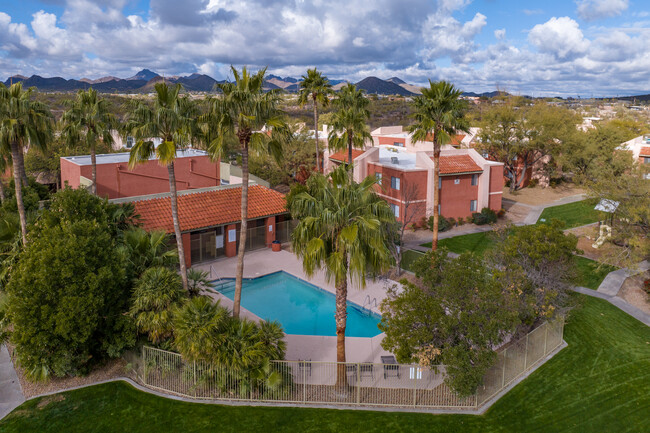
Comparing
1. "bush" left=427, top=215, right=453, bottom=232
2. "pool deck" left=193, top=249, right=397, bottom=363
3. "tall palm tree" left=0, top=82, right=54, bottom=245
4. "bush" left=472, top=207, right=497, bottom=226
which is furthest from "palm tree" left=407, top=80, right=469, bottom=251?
"tall palm tree" left=0, top=82, right=54, bottom=245

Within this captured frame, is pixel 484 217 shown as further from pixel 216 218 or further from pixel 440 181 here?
pixel 216 218

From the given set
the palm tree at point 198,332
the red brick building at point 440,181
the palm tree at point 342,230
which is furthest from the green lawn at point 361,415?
the red brick building at point 440,181

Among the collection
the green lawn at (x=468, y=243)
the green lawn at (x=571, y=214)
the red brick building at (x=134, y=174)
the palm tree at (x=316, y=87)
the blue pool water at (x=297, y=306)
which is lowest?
the blue pool water at (x=297, y=306)

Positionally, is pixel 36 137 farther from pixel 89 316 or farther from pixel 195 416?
pixel 195 416

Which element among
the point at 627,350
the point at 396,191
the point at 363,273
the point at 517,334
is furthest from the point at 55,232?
the point at 396,191

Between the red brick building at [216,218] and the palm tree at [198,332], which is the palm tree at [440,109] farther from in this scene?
the palm tree at [198,332]
